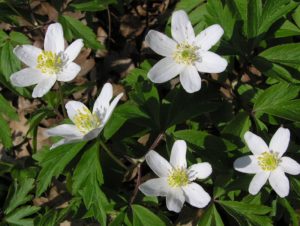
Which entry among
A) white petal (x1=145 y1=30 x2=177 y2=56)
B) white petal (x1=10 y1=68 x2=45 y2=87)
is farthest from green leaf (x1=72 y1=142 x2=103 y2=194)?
white petal (x1=145 y1=30 x2=177 y2=56)

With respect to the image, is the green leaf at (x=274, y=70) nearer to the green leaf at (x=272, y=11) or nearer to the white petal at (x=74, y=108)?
the green leaf at (x=272, y=11)

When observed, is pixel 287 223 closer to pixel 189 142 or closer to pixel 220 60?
pixel 189 142

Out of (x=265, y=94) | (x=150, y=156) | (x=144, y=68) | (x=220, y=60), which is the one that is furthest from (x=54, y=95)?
(x=265, y=94)

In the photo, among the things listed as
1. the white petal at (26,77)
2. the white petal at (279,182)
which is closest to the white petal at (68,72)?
the white petal at (26,77)

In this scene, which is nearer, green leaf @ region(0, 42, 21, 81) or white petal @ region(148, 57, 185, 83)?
white petal @ region(148, 57, 185, 83)

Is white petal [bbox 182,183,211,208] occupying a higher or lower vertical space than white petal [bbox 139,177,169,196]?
lower

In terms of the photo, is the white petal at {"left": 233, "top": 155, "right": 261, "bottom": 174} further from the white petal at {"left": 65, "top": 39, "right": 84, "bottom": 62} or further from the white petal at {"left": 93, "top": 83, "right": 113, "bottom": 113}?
the white petal at {"left": 65, "top": 39, "right": 84, "bottom": 62}

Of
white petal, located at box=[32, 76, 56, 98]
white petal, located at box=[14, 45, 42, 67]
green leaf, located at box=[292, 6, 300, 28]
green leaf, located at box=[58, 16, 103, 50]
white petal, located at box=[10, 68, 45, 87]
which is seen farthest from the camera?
green leaf, located at box=[58, 16, 103, 50]
